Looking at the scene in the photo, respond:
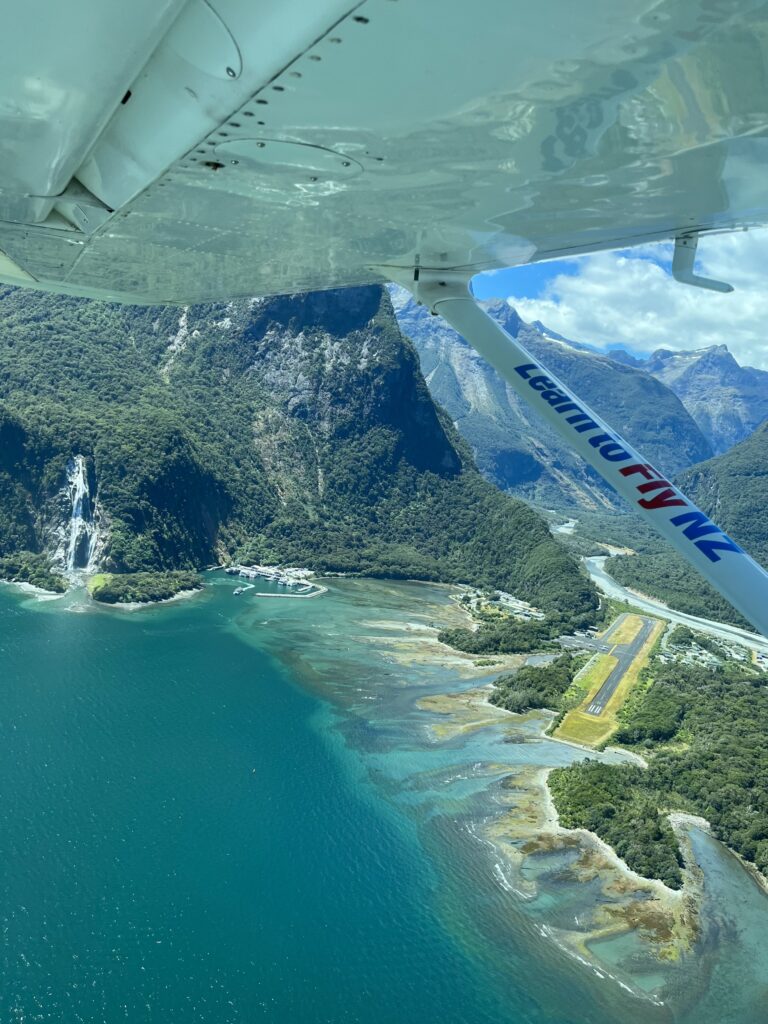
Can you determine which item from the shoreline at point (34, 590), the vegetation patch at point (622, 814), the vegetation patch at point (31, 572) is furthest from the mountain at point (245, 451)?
the vegetation patch at point (622, 814)

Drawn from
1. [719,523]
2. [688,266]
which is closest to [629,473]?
[688,266]

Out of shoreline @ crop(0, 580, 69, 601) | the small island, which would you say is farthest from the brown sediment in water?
shoreline @ crop(0, 580, 69, 601)

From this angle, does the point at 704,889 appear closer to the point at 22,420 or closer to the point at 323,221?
the point at 323,221

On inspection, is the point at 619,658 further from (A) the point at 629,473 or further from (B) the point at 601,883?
(A) the point at 629,473

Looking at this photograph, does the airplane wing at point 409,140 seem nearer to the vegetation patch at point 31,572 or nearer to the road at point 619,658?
the road at point 619,658

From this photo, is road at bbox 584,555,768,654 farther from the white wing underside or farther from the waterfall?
the white wing underside

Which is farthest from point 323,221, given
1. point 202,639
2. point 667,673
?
point 667,673
